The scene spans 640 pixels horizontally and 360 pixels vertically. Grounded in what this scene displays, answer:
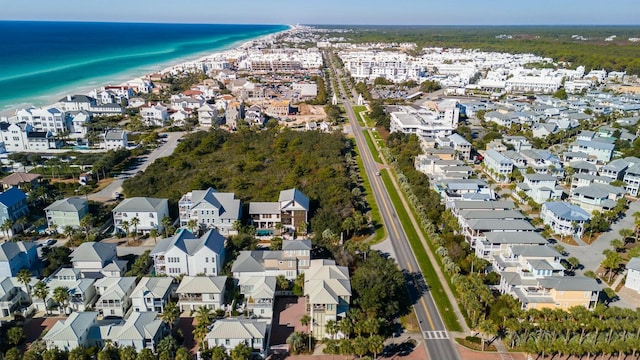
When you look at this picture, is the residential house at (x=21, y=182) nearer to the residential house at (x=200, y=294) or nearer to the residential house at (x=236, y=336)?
the residential house at (x=200, y=294)

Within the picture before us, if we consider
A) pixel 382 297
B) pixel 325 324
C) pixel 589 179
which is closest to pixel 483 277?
pixel 382 297

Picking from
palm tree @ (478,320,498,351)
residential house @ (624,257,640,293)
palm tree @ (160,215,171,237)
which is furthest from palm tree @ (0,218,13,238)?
residential house @ (624,257,640,293)

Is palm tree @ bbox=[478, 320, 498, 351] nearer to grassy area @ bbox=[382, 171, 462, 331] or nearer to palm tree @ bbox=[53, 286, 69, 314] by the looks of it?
grassy area @ bbox=[382, 171, 462, 331]

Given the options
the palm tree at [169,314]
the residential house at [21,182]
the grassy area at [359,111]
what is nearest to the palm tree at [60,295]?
the palm tree at [169,314]

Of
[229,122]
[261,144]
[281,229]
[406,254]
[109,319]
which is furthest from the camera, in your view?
[229,122]

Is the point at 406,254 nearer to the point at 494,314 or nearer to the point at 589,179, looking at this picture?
the point at 494,314

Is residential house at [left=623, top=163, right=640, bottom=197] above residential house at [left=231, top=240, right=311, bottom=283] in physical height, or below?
above

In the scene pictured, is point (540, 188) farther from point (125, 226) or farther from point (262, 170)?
point (125, 226)
